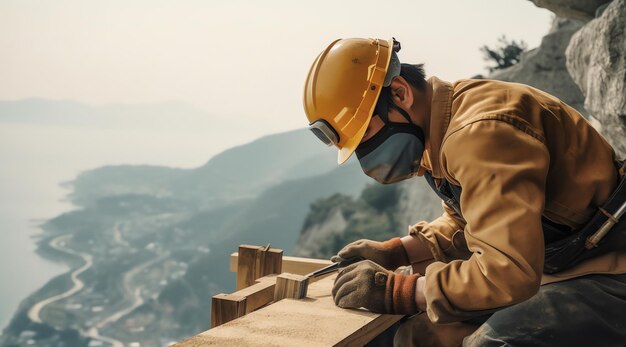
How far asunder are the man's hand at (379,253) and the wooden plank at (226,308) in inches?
31.9

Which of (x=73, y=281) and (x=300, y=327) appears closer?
(x=300, y=327)

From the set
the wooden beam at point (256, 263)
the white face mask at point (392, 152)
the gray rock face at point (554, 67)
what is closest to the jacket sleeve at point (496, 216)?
the white face mask at point (392, 152)

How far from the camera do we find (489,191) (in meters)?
2.33

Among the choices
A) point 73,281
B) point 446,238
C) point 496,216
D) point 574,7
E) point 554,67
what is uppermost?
point 574,7

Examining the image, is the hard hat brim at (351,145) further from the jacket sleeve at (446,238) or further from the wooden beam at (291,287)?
the jacket sleeve at (446,238)

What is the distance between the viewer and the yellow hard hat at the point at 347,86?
2996 millimetres

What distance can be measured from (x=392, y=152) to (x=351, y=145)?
0.21 meters

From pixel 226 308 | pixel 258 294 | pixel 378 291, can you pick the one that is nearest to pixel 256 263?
pixel 258 294

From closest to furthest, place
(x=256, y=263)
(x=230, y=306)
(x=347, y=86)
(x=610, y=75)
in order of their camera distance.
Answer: (x=230, y=306)
(x=347, y=86)
(x=256, y=263)
(x=610, y=75)

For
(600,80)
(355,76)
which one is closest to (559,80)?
(600,80)

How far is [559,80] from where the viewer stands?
16.0 meters

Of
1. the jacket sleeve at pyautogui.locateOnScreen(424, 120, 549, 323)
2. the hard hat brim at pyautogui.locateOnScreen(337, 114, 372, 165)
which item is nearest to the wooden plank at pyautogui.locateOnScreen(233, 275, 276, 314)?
the hard hat brim at pyautogui.locateOnScreen(337, 114, 372, 165)

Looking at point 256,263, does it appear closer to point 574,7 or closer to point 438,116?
point 438,116

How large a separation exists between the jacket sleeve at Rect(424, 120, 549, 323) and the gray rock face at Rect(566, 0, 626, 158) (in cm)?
593
